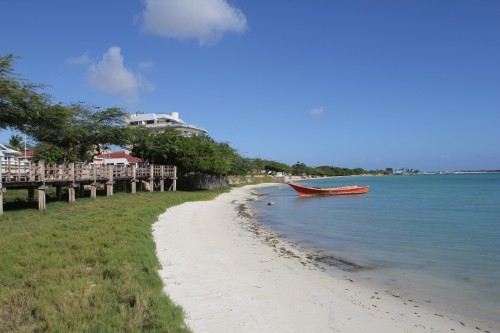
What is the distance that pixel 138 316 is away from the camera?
5.61m

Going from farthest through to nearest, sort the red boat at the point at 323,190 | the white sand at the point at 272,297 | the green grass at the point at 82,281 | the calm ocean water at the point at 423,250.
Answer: the red boat at the point at 323,190 < the calm ocean water at the point at 423,250 < the white sand at the point at 272,297 < the green grass at the point at 82,281

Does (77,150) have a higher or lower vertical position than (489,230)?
higher

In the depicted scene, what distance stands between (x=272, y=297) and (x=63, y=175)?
57.5 ft

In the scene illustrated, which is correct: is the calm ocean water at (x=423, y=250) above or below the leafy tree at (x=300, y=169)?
below

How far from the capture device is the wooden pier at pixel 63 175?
60.8ft

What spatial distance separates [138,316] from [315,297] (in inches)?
165

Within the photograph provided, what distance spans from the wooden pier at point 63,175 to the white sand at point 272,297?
9.70 meters

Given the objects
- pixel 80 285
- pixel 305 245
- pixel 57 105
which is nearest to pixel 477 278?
pixel 305 245

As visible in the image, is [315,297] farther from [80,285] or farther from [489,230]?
[489,230]

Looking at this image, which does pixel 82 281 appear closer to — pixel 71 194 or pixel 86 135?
pixel 71 194

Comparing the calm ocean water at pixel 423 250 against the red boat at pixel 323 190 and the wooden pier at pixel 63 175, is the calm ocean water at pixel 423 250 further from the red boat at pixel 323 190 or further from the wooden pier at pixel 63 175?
the red boat at pixel 323 190

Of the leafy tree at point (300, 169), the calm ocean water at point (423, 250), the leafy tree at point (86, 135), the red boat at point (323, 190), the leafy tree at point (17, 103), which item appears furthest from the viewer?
the leafy tree at point (300, 169)

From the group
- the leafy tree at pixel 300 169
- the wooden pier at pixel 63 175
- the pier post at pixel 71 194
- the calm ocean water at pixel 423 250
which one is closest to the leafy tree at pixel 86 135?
the wooden pier at pixel 63 175

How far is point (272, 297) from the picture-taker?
7977mm
